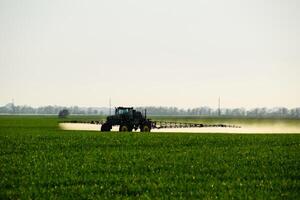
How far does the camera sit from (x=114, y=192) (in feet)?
48.0

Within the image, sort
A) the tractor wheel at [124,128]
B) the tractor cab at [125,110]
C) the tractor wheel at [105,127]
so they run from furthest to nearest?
the tractor wheel at [105,127]
the tractor cab at [125,110]
the tractor wheel at [124,128]

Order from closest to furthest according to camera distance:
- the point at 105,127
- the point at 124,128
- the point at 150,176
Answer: the point at 150,176 → the point at 124,128 → the point at 105,127

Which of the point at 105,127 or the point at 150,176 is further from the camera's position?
the point at 105,127

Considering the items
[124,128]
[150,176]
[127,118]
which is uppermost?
[127,118]

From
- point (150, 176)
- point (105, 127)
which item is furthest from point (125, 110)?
point (150, 176)

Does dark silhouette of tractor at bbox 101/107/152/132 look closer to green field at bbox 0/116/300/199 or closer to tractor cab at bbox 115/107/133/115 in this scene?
tractor cab at bbox 115/107/133/115

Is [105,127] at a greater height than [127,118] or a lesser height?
lesser

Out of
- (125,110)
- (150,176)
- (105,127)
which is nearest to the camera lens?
(150,176)

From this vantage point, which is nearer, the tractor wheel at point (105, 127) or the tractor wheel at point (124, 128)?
the tractor wheel at point (124, 128)

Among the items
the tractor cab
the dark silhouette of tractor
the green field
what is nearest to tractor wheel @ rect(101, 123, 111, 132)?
the dark silhouette of tractor

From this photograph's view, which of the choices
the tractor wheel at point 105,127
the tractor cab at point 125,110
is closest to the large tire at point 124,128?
the tractor cab at point 125,110

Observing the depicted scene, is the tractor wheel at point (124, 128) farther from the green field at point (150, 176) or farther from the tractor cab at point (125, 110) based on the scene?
the green field at point (150, 176)

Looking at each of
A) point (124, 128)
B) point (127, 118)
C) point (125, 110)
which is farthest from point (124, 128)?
point (125, 110)

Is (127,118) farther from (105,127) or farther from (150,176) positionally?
(150,176)
